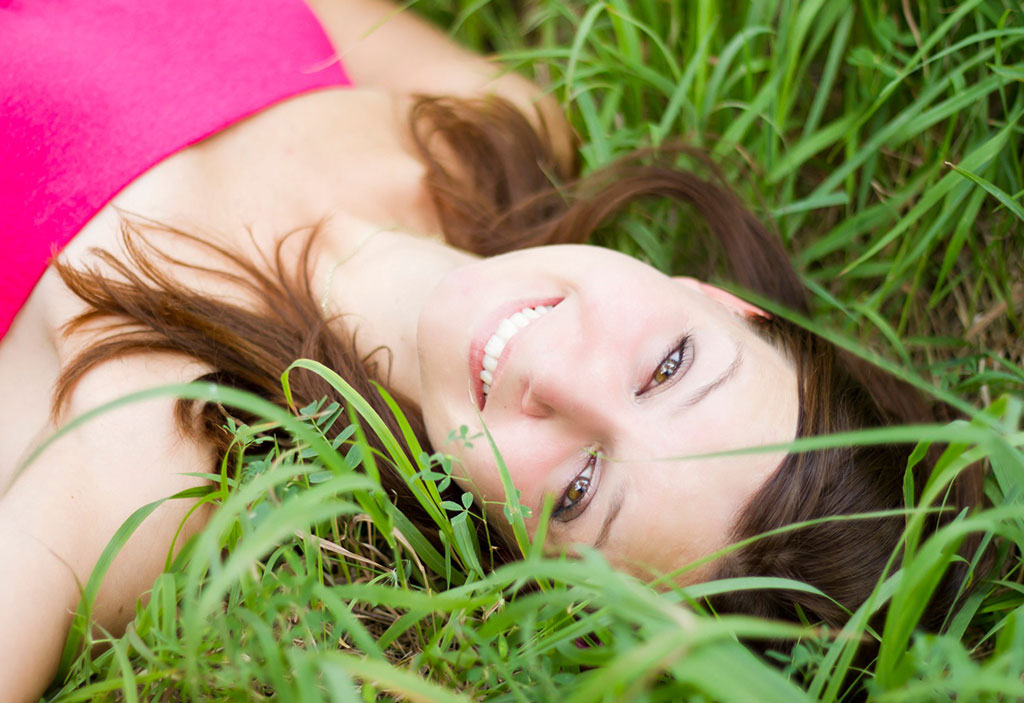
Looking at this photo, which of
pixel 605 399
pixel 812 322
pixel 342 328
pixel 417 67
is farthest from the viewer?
pixel 417 67

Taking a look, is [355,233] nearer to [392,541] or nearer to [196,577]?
[392,541]

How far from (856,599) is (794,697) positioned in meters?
0.81

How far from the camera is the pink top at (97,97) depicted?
1931 mm

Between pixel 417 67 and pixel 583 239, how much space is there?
1.03 metres

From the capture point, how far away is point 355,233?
7.47 feet

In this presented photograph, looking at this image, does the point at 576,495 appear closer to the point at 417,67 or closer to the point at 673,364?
the point at 673,364

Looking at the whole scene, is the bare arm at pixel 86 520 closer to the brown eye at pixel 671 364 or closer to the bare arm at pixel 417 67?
the brown eye at pixel 671 364

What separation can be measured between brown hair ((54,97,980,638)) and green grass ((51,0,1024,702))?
0.44 ft

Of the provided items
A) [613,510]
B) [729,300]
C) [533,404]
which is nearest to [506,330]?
[533,404]

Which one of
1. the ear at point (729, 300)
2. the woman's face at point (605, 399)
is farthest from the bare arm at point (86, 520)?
the ear at point (729, 300)

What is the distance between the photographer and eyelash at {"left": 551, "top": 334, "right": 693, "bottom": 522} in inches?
65.6

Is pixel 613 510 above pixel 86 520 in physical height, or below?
below

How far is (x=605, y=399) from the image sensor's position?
1599 mm

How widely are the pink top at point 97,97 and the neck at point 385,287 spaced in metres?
0.48
